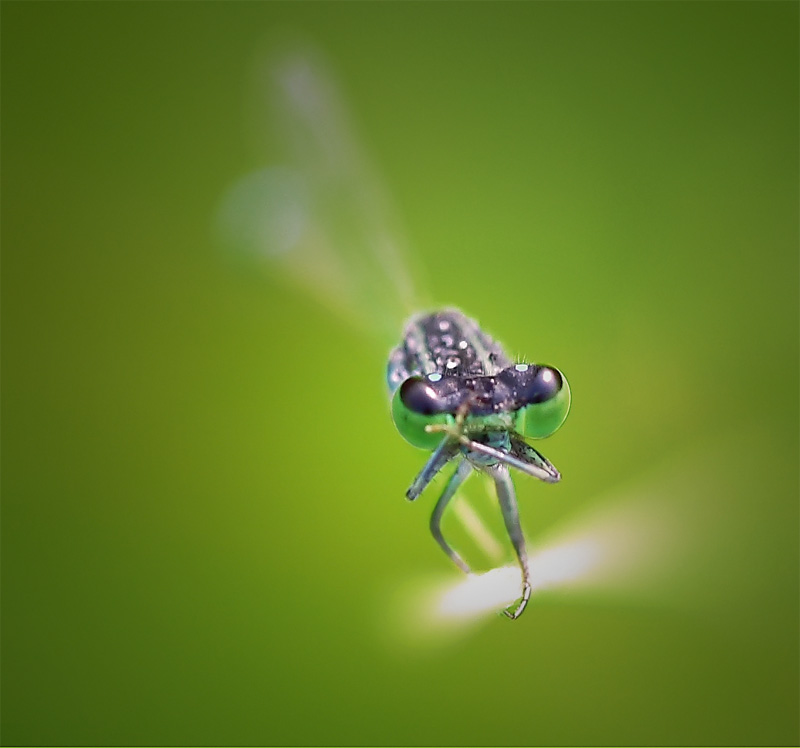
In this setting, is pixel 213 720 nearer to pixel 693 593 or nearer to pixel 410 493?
pixel 410 493

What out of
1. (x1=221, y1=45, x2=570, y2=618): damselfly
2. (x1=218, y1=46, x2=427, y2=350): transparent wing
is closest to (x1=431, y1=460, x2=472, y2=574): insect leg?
(x1=221, y1=45, x2=570, y2=618): damselfly

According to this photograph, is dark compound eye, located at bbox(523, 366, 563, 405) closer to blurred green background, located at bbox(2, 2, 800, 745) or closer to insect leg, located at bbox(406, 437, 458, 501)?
insect leg, located at bbox(406, 437, 458, 501)

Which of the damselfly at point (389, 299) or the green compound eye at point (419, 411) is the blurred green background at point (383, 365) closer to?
the damselfly at point (389, 299)

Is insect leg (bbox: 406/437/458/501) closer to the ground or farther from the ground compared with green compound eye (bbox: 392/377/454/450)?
closer to the ground

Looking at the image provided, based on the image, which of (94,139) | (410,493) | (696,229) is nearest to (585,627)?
(410,493)

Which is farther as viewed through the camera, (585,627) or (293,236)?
(293,236)

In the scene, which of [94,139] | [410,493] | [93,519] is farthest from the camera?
[94,139]
